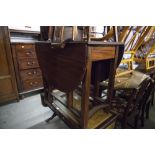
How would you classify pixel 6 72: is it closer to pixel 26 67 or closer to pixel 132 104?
pixel 26 67

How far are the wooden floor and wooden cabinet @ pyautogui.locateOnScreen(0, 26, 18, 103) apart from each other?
196mm

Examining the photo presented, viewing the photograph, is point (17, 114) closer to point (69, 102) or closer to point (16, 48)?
point (16, 48)

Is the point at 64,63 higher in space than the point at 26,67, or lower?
higher

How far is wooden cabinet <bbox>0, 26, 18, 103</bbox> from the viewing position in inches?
77.2

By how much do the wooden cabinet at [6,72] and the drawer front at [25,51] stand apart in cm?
16

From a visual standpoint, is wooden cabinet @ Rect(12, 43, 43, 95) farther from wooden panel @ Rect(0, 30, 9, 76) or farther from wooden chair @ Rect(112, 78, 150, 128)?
wooden chair @ Rect(112, 78, 150, 128)

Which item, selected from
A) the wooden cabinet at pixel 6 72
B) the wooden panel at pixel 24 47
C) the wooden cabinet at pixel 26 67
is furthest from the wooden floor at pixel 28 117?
the wooden panel at pixel 24 47

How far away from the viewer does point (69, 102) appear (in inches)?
48.2

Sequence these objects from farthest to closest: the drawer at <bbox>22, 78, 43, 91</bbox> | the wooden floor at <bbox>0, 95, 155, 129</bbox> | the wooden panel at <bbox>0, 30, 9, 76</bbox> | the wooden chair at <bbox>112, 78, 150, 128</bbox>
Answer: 1. the drawer at <bbox>22, 78, 43, 91</bbox>
2. the wooden panel at <bbox>0, 30, 9, 76</bbox>
3. the wooden floor at <bbox>0, 95, 155, 129</bbox>
4. the wooden chair at <bbox>112, 78, 150, 128</bbox>

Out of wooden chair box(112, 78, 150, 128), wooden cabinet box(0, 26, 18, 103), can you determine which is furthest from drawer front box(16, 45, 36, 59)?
wooden chair box(112, 78, 150, 128)

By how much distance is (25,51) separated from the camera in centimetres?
228

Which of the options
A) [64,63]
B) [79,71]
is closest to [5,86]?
[64,63]

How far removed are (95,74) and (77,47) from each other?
590 millimetres

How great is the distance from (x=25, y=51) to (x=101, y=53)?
186 centimetres
